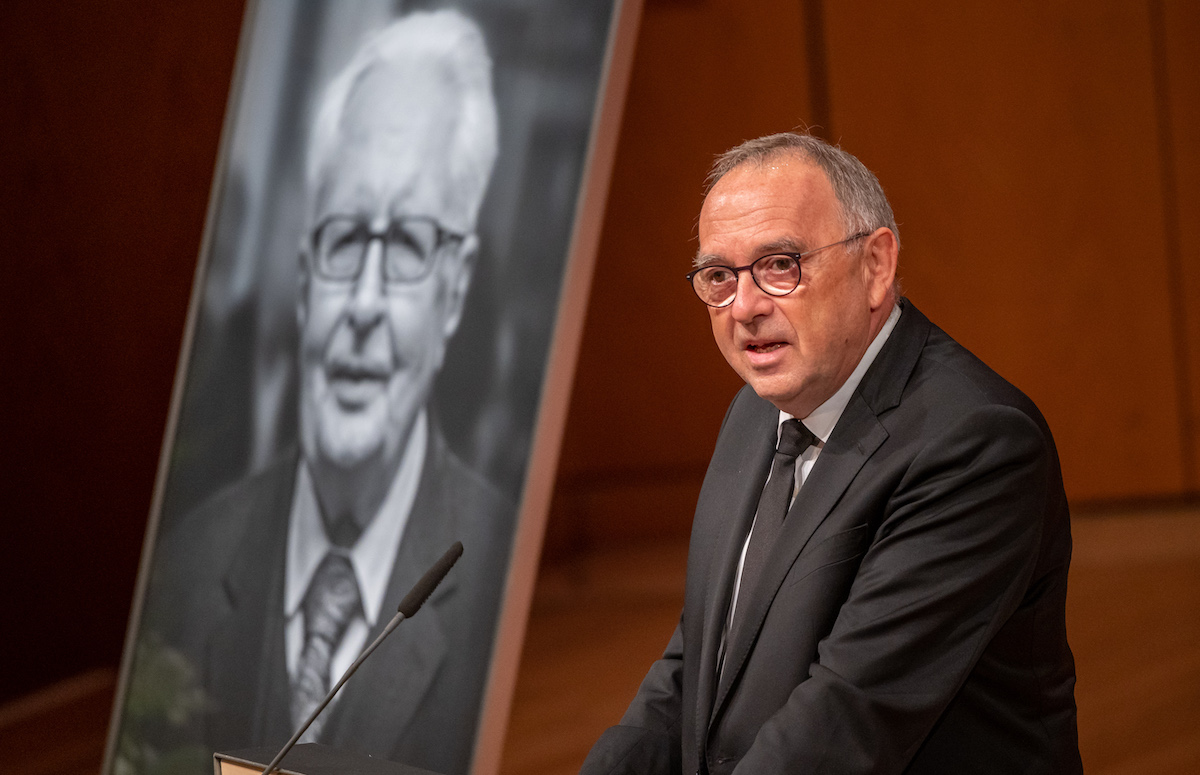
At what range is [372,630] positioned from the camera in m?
2.22

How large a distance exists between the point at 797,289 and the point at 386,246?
1159 mm

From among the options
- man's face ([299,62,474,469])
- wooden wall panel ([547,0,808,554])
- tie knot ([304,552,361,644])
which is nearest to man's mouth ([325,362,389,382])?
man's face ([299,62,474,469])

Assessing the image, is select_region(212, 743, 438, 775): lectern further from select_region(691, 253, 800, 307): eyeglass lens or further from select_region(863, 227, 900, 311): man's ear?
select_region(863, 227, 900, 311): man's ear

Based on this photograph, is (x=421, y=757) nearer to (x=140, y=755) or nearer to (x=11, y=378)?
(x=140, y=755)

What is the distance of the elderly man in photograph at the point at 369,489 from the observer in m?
2.14

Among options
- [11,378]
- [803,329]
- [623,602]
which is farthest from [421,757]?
[623,602]

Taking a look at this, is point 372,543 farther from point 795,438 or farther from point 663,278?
point 663,278

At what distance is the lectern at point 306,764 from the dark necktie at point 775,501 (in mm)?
469

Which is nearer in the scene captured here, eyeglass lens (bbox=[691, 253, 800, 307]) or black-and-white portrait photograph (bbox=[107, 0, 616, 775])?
eyeglass lens (bbox=[691, 253, 800, 307])

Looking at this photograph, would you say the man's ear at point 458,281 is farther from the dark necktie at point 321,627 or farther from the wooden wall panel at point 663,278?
the wooden wall panel at point 663,278

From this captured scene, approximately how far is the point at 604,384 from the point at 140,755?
13.3 ft

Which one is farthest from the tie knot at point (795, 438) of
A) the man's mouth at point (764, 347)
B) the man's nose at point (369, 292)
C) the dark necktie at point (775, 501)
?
the man's nose at point (369, 292)

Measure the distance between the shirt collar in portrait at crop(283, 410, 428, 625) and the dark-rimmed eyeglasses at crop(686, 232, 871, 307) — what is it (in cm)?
93

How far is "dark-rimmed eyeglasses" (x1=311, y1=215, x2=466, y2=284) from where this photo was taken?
229 cm
